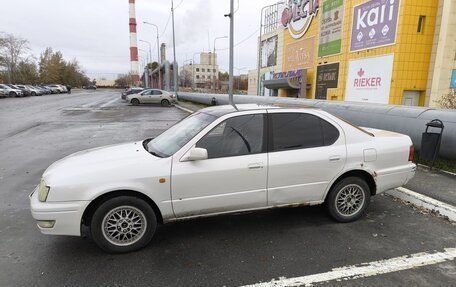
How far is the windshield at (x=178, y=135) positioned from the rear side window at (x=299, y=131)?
775 mm

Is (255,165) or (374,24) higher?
(374,24)

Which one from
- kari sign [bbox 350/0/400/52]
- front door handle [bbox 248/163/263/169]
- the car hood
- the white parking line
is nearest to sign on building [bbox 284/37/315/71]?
kari sign [bbox 350/0/400/52]

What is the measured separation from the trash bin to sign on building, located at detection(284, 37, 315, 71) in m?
27.8

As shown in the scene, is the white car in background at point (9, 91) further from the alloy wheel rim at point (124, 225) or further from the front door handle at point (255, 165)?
the front door handle at point (255, 165)

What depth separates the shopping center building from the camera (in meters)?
21.3

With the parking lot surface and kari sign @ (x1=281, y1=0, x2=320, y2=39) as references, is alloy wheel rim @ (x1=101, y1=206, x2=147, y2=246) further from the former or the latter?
kari sign @ (x1=281, y1=0, x2=320, y2=39)

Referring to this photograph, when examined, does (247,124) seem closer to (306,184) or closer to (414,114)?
(306,184)

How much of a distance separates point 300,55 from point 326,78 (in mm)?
6596

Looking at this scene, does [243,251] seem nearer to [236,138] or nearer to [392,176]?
[236,138]

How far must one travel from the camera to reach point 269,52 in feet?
152

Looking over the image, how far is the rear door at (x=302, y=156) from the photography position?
407 centimetres

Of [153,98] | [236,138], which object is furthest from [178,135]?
[153,98]

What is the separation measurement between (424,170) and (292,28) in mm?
33895

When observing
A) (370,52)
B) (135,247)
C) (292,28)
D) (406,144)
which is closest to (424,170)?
(406,144)
